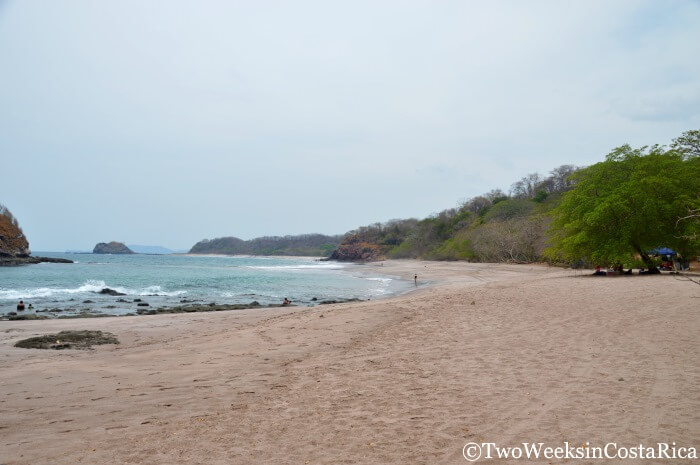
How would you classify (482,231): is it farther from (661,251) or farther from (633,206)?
(633,206)

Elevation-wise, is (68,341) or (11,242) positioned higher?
(11,242)

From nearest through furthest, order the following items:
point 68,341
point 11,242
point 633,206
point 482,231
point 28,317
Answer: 1. point 68,341
2. point 28,317
3. point 633,206
4. point 482,231
5. point 11,242

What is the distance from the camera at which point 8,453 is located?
4.25 metres

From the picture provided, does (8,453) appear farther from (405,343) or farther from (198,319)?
(198,319)

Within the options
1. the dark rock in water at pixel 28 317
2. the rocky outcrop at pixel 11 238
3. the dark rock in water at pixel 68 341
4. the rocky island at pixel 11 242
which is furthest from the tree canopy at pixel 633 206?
the rocky outcrop at pixel 11 238

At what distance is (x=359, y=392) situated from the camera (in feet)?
19.4

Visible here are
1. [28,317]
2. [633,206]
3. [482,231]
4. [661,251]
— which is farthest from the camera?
[482,231]

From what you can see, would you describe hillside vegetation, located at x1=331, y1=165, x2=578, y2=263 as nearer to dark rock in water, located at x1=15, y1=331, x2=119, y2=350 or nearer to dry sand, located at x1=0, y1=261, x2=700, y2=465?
dry sand, located at x1=0, y1=261, x2=700, y2=465

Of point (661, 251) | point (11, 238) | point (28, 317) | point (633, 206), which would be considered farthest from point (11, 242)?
point (661, 251)

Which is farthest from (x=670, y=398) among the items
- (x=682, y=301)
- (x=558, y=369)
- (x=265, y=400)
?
(x=682, y=301)

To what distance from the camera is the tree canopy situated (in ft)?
80.8

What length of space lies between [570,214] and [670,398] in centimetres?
2604

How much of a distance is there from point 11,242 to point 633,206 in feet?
312

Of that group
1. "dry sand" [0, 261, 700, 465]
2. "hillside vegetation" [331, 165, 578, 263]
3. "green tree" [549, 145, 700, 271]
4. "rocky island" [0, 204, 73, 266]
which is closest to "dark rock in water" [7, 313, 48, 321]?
"dry sand" [0, 261, 700, 465]
